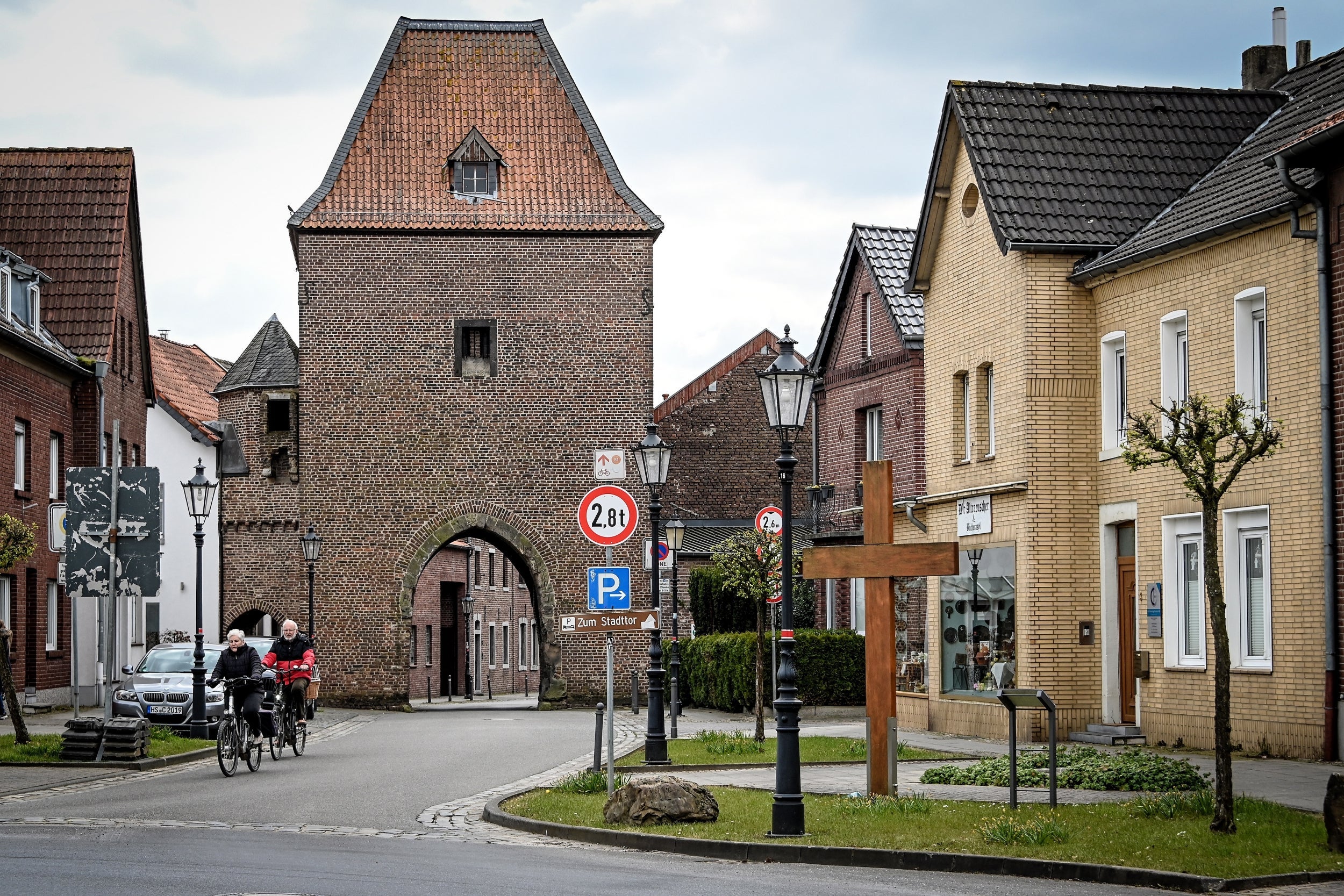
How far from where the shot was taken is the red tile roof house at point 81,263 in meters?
37.9

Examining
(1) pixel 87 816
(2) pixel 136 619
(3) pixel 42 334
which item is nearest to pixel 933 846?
(1) pixel 87 816

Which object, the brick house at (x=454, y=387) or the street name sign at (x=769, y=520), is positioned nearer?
the street name sign at (x=769, y=520)

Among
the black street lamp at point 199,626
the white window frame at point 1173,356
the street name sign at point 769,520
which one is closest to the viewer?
the white window frame at point 1173,356

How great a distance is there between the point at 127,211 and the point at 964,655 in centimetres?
2314

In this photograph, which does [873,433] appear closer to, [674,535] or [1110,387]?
[674,535]

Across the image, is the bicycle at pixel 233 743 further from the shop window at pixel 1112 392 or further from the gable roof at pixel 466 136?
the gable roof at pixel 466 136

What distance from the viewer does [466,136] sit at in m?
42.9

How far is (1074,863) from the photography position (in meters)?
11.2

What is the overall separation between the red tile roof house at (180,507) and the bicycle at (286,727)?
27316 millimetres

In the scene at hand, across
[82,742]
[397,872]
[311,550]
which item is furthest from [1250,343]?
[311,550]

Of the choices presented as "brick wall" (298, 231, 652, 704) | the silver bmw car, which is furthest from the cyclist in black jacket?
"brick wall" (298, 231, 652, 704)

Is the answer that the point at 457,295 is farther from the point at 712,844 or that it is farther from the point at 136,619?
the point at 712,844

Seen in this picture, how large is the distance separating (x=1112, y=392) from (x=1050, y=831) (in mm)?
12485

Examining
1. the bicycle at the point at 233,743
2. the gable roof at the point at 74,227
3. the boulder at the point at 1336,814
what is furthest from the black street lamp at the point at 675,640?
the boulder at the point at 1336,814
